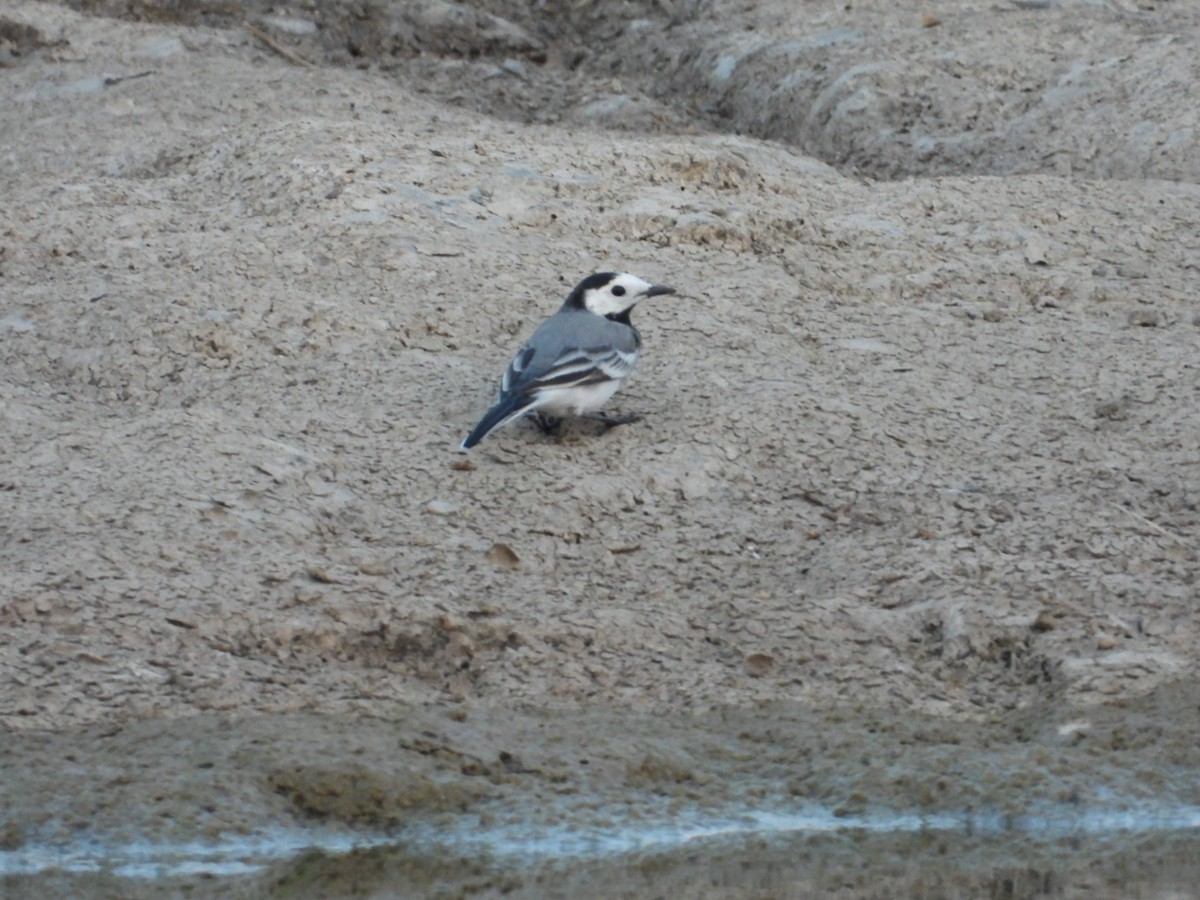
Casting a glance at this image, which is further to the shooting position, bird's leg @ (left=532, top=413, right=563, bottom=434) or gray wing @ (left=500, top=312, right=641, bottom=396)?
bird's leg @ (left=532, top=413, right=563, bottom=434)

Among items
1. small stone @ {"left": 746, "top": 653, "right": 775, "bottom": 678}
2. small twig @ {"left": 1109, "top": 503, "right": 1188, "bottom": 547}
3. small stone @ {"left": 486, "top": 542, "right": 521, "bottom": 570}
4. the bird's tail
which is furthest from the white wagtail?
small twig @ {"left": 1109, "top": 503, "right": 1188, "bottom": 547}

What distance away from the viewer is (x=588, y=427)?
5625mm

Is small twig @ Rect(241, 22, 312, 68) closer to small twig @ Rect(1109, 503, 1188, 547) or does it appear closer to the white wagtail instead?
the white wagtail

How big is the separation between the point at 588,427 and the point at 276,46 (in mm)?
4234

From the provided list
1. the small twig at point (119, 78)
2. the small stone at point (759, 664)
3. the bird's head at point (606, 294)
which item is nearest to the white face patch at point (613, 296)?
the bird's head at point (606, 294)

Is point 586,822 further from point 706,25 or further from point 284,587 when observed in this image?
point 706,25

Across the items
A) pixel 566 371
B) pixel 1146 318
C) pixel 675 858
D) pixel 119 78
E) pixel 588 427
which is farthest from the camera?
pixel 119 78

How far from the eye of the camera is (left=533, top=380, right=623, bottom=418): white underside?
17.5ft

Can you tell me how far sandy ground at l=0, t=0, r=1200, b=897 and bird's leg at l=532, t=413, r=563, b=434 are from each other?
8cm

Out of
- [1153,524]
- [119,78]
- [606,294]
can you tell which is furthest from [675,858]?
[119,78]

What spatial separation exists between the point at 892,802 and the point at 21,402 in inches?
114

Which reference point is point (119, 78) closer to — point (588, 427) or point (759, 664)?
point (588, 427)

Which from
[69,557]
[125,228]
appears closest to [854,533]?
[69,557]

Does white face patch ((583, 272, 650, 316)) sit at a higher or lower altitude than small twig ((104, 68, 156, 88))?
higher
